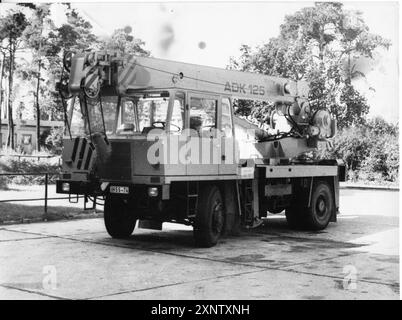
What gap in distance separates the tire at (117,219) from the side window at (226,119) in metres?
2.22

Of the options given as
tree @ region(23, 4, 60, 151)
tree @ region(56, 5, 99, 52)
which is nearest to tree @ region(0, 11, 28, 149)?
tree @ region(23, 4, 60, 151)

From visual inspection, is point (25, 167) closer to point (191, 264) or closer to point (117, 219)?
point (117, 219)

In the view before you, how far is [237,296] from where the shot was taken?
6711 millimetres

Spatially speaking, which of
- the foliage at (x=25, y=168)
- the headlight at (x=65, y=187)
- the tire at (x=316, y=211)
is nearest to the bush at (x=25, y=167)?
the foliage at (x=25, y=168)

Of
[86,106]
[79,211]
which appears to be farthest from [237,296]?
[79,211]

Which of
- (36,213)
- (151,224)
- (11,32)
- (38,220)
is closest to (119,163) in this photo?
(151,224)

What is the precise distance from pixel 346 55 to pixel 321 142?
8.54 metres

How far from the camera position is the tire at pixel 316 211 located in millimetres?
13008

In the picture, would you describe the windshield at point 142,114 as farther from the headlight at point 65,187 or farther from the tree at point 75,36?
the tree at point 75,36

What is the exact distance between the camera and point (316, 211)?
522 inches

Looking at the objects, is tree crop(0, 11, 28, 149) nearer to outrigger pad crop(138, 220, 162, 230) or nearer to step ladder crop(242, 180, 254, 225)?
outrigger pad crop(138, 220, 162, 230)

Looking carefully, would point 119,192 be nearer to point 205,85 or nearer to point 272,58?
point 205,85

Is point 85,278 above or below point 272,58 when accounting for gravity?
below
